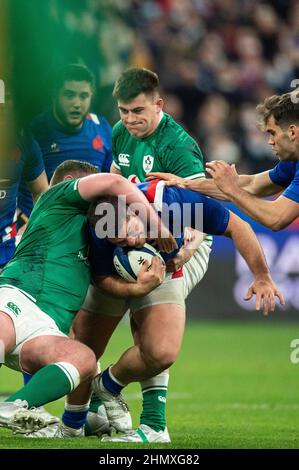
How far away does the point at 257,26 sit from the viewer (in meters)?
16.8

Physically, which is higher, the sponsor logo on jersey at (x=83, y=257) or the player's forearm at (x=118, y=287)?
the sponsor logo on jersey at (x=83, y=257)

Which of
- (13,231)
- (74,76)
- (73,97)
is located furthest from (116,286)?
(74,76)

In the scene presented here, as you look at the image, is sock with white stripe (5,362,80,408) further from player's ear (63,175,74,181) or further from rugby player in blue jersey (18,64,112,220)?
rugby player in blue jersey (18,64,112,220)

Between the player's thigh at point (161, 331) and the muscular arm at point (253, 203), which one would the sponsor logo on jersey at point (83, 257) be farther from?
the muscular arm at point (253, 203)

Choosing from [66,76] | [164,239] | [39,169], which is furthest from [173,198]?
[66,76]

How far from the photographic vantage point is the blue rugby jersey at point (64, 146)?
26.8ft

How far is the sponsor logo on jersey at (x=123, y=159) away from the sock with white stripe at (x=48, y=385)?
181 centimetres

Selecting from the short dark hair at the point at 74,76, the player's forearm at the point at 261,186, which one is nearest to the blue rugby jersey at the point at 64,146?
the short dark hair at the point at 74,76

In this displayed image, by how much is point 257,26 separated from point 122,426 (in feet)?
38.1

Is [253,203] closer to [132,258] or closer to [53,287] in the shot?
[132,258]

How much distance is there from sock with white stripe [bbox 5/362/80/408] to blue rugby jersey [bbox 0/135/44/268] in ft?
6.81

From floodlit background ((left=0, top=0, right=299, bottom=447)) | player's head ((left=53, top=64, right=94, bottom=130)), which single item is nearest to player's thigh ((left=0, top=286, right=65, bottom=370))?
floodlit background ((left=0, top=0, right=299, bottom=447))

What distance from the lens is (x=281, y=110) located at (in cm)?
624

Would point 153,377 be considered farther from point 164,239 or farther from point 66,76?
point 66,76
